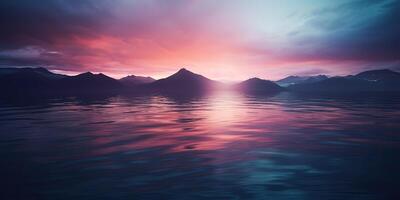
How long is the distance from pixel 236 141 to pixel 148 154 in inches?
194

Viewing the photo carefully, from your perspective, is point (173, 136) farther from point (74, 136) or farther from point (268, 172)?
point (268, 172)

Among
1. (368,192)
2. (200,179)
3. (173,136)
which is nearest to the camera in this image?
(368,192)

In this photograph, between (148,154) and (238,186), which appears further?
(148,154)

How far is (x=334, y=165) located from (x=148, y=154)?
7522 mm

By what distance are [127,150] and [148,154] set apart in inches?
51.8

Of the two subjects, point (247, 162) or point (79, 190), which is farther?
point (247, 162)

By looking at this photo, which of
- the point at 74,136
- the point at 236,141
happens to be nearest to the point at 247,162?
the point at 236,141

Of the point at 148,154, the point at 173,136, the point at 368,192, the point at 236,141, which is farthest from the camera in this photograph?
the point at 173,136

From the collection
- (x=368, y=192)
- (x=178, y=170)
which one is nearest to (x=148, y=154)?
(x=178, y=170)

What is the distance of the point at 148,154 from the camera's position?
12156mm

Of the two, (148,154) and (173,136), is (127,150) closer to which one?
(148,154)

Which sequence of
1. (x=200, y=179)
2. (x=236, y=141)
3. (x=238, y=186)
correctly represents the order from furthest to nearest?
1. (x=236, y=141)
2. (x=200, y=179)
3. (x=238, y=186)

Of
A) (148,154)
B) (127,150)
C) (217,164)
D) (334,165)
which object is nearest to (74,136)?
(127,150)

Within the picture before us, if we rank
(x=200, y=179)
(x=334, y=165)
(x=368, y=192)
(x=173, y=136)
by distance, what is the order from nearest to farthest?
(x=368, y=192) → (x=200, y=179) → (x=334, y=165) → (x=173, y=136)
